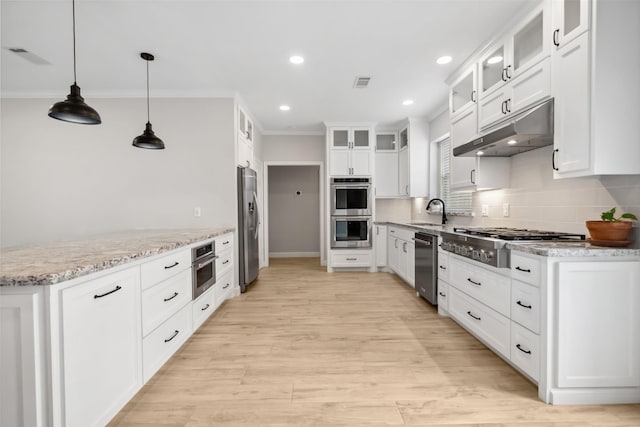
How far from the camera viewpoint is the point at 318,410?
1712 mm

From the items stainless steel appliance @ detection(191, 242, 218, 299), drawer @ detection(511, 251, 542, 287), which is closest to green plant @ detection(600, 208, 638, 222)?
drawer @ detection(511, 251, 542, 287)

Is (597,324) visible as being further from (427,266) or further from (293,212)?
(293,212)

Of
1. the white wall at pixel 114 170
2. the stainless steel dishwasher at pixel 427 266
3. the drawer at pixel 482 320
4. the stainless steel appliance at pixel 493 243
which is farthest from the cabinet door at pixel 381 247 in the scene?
the stainless steel appliance at pixel 493 243

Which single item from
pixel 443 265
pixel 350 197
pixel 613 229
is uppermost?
pixel 350 197

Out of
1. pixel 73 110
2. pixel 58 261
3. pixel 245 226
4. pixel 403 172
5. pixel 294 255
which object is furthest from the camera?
pixel 294 255

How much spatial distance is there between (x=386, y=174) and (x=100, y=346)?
496 centimetres

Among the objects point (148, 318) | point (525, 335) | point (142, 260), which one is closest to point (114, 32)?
point (142, 260)

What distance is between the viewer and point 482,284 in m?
2.34

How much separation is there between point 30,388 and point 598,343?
2.69m

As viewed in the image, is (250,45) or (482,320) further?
(250,45)

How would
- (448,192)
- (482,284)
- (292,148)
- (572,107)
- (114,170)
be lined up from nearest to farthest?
(572,107), (482,284), (114,170), (448,192), (292,148)

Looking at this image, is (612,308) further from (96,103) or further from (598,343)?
(96,103)

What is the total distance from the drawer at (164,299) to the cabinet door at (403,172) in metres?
3.96

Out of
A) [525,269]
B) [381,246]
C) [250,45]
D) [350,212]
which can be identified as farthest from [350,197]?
[525,269]
